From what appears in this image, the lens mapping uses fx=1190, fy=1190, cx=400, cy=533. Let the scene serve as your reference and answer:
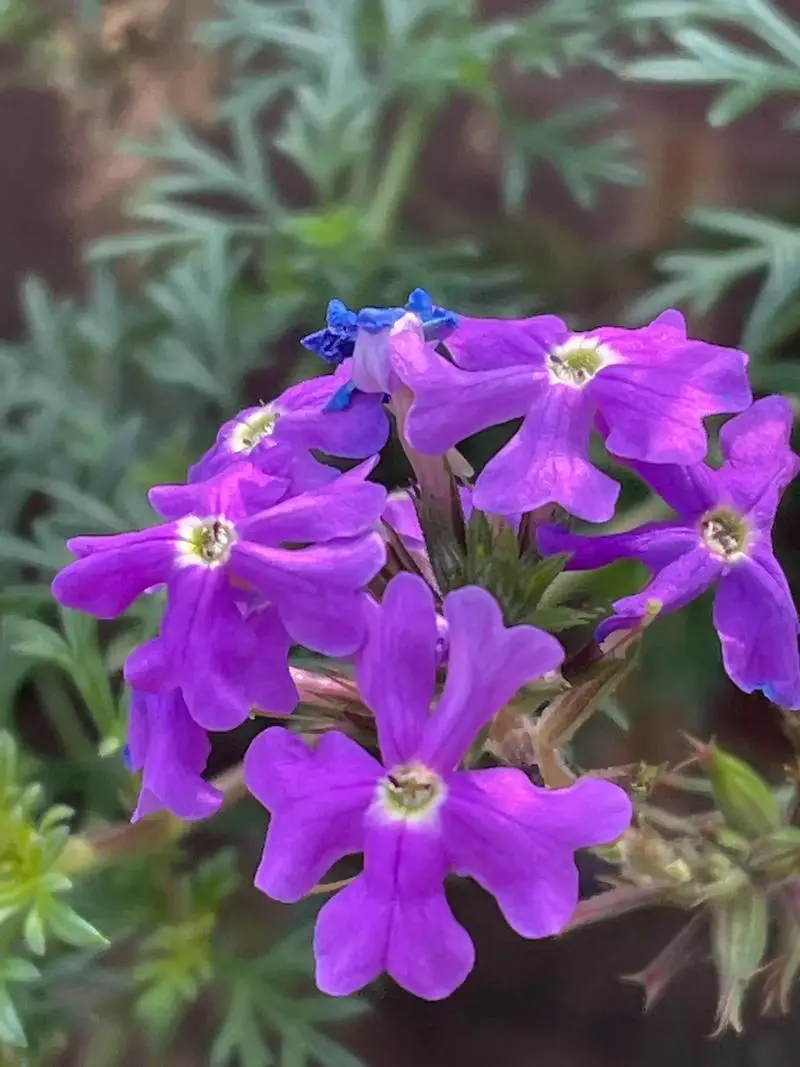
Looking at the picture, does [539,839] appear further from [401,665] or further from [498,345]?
[498,345]

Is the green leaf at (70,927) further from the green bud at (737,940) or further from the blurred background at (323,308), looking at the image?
the green bud at (737,940)

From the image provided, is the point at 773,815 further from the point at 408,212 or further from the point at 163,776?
the point at 408,212

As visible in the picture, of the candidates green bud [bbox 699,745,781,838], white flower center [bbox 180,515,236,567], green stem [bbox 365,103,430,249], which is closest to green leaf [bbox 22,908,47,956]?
white flower center [bbox 180,515,236,567]

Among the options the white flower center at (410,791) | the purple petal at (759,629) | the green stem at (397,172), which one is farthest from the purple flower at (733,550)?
the green stem at (397,172)

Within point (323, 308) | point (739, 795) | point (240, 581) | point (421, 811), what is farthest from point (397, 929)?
point (323, 308)

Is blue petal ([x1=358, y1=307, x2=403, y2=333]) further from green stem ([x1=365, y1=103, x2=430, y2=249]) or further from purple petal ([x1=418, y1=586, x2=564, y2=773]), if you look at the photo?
green stem ([x1=365, y1=103, x2=430, y2=249])
